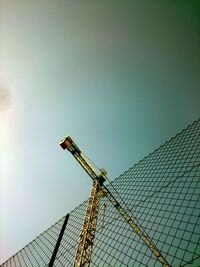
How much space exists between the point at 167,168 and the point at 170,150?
1.10 metres

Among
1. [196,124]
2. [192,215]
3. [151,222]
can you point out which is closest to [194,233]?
[192,215]

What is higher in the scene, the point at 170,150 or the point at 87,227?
the point at 170,150

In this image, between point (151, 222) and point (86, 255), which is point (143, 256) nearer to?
point (151, 222)

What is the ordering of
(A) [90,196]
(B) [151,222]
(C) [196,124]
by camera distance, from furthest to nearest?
(A) [90,196] → (C) [196,124] → (B) [151,222]

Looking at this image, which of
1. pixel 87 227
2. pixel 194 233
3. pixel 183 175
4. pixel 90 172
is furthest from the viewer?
pixel 90 172

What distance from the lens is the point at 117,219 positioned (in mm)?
9156

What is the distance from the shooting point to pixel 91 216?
16.8 m

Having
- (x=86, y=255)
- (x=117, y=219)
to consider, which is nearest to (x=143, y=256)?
(x=117, y=219)

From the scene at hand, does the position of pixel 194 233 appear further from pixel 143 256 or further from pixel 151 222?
pixel 151 222

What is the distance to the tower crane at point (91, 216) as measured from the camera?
12.9 m

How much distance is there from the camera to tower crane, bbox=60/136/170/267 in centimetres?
1286

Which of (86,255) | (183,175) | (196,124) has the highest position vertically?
(196,124)

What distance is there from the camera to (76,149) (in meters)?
27.5

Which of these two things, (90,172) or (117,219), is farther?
(90,172)
